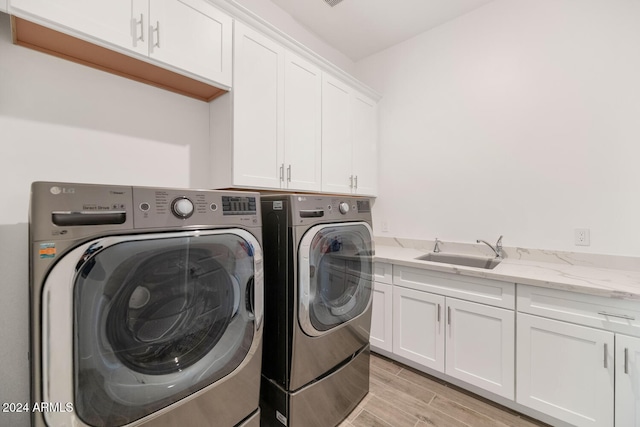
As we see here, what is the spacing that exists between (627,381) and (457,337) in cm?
77

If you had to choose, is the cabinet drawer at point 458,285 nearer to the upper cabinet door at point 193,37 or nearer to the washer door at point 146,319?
the washer door at point 146,319

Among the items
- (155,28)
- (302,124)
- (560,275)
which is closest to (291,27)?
(302,124)

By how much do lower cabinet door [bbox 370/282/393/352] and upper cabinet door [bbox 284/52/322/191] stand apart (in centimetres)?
101

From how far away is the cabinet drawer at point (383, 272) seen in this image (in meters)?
2.16

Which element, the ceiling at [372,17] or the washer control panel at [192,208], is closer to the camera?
the washer control panel at [192,208]

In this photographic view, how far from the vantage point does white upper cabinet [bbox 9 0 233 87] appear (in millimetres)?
1068

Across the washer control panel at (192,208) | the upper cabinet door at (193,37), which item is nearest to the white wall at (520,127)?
the upper cabinet door at (193,37)

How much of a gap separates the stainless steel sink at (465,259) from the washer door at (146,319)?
1.66 meters

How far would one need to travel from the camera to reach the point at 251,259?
1127mm

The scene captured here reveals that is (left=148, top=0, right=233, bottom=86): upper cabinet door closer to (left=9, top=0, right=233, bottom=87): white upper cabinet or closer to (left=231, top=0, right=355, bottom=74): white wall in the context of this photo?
(left=9, top=0, right=233, bottom=87): white upper cabinet

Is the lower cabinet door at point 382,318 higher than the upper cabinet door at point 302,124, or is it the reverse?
the upper cabinet door at point 302,124

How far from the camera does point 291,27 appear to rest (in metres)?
2.40

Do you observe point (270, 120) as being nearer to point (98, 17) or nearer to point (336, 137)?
point (336, 137)

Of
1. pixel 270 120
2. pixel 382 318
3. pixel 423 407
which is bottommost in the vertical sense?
pixel 423 407
